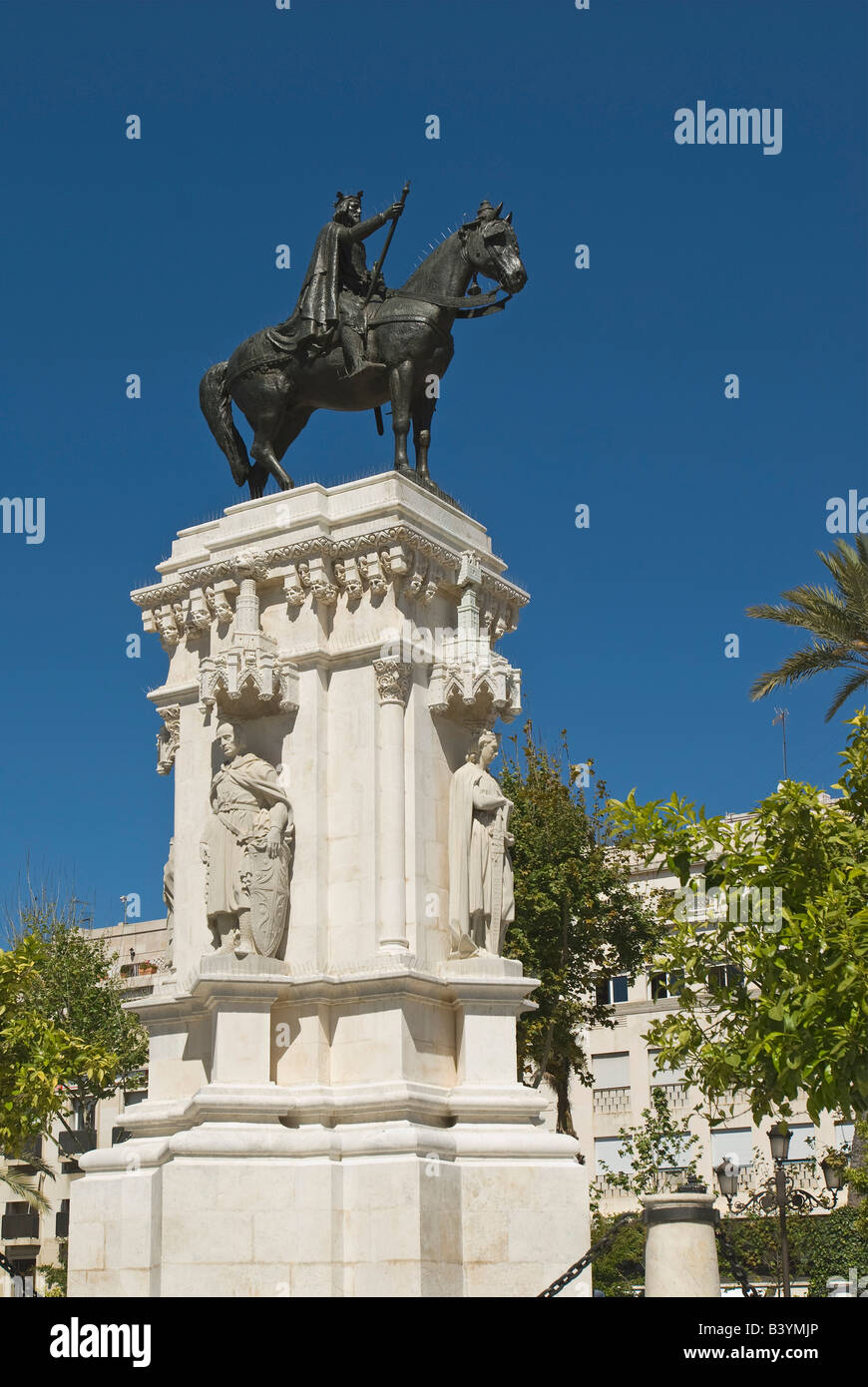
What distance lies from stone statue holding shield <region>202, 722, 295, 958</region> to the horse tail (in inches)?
172

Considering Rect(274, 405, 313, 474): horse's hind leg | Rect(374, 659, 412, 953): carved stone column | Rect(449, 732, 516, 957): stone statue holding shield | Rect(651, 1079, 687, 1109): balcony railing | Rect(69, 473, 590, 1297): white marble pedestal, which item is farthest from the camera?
Rect(651, 1079, 687, 1109): balcony railing

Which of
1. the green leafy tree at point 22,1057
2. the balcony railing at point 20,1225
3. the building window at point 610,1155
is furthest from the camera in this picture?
the balcony railing at point 20,1225

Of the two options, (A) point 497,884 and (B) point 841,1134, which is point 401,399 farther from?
(B) point 841,1134

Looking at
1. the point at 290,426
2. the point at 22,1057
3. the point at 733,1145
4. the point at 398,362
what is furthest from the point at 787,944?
the point at 733,1145

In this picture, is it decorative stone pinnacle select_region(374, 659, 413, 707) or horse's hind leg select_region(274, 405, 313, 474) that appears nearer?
decorative stone pinnacle select_region(374, 659, 413, 707)

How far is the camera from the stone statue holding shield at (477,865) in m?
17.4

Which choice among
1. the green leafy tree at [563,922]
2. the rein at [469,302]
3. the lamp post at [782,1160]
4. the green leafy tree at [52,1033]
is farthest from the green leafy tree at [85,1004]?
the rein at [469,302]

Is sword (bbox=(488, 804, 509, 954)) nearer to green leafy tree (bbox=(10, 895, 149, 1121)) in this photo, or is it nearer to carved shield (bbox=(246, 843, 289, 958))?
→ carved shield (bbox=(246, 843, 289, 958))

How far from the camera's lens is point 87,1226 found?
56.3 feet

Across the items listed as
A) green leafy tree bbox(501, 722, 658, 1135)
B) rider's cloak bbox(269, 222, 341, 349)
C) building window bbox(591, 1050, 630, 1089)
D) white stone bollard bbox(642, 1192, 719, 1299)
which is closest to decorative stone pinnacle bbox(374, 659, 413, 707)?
rider's cloak bbox(269, 222, 341, 349)

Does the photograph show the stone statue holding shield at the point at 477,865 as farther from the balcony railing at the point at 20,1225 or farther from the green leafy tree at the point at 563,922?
the balcony railing at the point at 20,1225

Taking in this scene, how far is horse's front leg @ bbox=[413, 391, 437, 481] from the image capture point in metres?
19.5

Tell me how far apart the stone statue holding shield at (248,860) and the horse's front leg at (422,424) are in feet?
14.4
